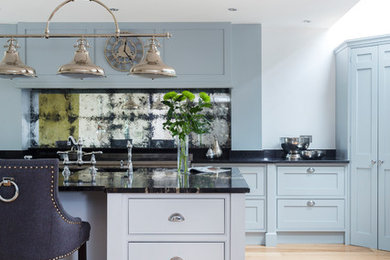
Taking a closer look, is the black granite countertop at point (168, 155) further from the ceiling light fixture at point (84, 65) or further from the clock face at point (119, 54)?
the ceiling light fixture at point (84, 65)

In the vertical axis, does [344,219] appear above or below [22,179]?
below

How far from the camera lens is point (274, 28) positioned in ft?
15.7

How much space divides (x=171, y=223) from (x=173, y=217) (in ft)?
0.13

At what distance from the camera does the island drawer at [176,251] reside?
7.07 feet

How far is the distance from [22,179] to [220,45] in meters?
3.01

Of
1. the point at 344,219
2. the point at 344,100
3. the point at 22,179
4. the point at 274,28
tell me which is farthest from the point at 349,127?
the point at 22,179

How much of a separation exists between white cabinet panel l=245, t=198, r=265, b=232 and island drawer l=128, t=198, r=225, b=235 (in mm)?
2117

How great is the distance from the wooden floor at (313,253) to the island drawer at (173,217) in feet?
6.08

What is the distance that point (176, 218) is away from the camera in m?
2.15

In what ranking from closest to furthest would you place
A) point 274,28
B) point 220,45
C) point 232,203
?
point 232,203, point 220,45, point 274,28

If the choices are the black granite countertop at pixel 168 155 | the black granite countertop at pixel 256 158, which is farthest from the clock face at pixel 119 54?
the black granite countertop at pixel 256 158

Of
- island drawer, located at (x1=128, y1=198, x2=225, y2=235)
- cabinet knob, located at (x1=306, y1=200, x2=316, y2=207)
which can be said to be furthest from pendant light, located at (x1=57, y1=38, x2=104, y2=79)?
cabinet knob, located at (x1=306, y1=200, x2=316, y2=207)

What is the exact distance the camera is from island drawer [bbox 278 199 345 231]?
13.8 ft

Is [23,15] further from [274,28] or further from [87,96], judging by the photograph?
[274,28]
